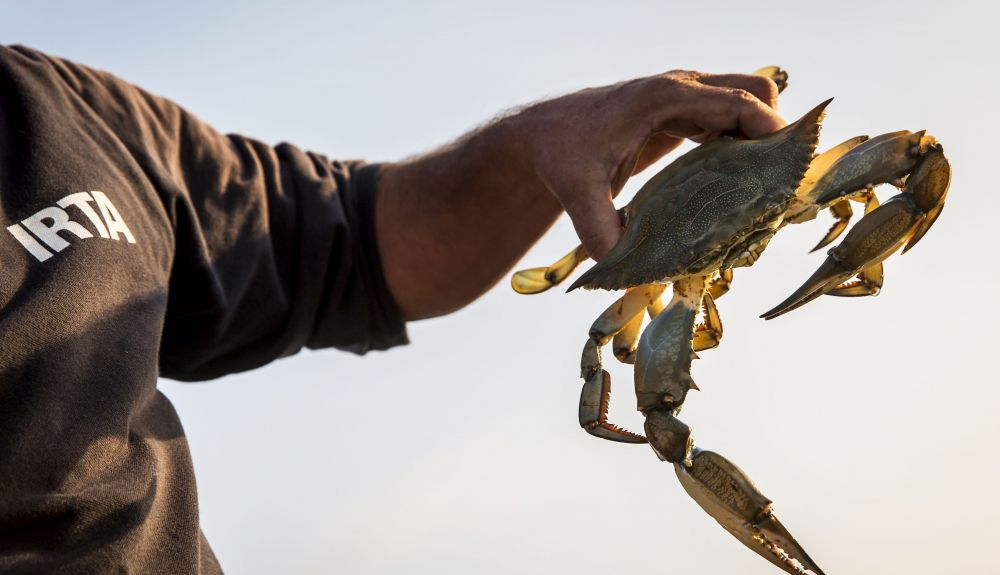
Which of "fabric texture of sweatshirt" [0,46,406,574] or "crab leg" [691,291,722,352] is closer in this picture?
"fabric texture of sweatshirt" [0,46,406,574]

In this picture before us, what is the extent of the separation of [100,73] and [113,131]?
192 millimetres

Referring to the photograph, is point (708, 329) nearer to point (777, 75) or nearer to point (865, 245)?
point (865, 245)

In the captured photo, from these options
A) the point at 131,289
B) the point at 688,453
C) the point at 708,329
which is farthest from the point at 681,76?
the point at 131,289

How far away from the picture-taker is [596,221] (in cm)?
166

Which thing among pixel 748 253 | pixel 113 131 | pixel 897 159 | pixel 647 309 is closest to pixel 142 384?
pixel 113 131

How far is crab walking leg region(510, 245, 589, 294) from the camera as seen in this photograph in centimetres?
187

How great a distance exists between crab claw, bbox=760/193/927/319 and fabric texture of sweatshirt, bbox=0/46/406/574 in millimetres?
993

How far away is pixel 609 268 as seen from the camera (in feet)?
5.17

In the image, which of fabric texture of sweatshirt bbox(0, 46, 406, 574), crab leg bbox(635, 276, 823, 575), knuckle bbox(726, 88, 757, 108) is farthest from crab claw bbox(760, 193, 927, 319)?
fabric texture of sweatshirt bbox(0, 46, 406, 574)

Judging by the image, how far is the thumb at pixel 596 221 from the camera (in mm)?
1648

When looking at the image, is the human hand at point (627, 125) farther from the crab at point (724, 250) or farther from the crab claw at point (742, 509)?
the crab claw at point (742, 509)

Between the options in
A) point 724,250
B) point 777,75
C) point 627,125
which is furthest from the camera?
point 777,75

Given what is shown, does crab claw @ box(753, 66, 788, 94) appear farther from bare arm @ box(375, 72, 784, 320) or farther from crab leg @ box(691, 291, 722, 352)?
crab leg @ box(691, 291, 722, 352)

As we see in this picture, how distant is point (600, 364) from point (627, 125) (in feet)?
1.35
